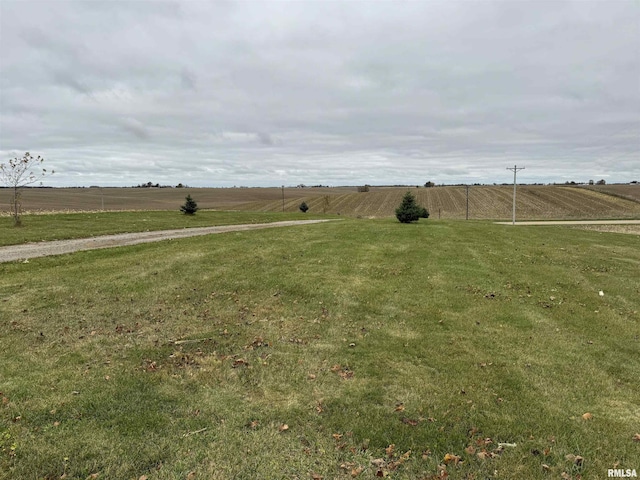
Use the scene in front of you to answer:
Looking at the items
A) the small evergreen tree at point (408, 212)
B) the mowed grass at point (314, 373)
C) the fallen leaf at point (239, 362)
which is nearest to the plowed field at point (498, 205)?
the small evergreen tree at point (408, 212)

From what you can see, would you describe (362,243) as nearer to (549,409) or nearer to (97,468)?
(549,409)

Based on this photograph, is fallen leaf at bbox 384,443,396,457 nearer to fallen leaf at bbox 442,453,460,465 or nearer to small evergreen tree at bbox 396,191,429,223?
fallen leaf at bbox 442,453,460,465

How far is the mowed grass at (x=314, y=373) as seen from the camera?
4098 millimetres

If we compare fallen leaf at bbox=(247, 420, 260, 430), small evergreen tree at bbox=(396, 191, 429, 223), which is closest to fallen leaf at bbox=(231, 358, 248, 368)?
fallen leaf at bbox=(247, 420, 260, 430)

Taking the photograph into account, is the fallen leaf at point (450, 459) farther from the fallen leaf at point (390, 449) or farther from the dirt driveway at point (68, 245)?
the dirt driveway at point (68, 245)

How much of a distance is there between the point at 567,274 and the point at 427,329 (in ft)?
25.4

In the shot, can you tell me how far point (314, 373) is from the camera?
601cm

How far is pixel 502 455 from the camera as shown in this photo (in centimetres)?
413

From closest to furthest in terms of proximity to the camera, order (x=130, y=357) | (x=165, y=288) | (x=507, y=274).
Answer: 1. (x=130, y=357)
2. (x=165, y=288)
3. (x=507, y=274)

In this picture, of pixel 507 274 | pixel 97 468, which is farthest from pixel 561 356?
pixel 97 468

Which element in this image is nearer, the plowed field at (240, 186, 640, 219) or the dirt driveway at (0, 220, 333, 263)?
the dirt driveway at (0, 220, 333, 263)

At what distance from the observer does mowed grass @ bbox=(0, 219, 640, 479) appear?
410 cm

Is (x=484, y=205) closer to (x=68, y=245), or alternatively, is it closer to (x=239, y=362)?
(x=68, y=245)

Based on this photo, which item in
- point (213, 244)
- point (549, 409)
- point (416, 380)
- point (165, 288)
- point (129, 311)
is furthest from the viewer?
point (213, 244)
